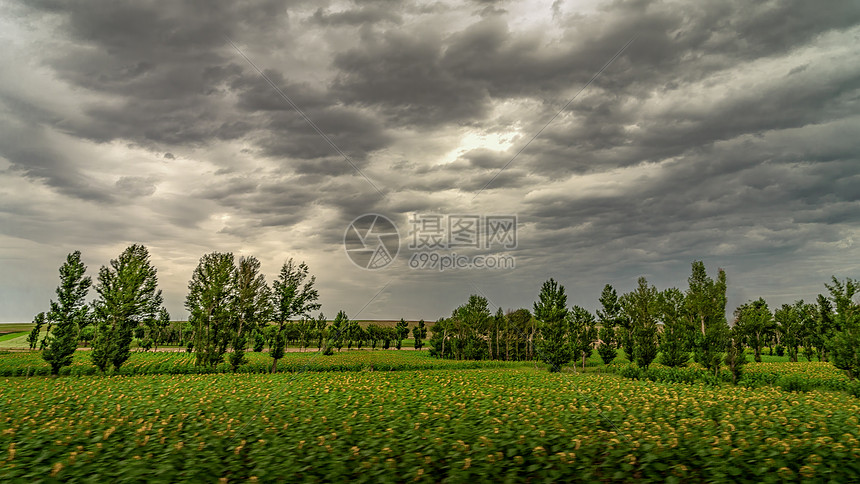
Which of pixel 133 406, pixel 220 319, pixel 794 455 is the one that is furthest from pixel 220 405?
pixel 220 319

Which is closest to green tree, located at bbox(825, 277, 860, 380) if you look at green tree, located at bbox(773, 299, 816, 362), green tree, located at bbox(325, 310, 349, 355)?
green tree, located at bbox(773, 299, 816, 362)

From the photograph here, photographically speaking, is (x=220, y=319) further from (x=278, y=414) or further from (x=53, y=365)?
A: (x=278, y=414)

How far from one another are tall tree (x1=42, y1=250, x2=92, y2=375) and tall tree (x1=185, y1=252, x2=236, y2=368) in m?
8.31

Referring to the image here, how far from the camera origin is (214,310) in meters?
35.2

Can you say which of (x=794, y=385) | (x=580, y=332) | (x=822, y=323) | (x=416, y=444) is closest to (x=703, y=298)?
(x=822, y=323)

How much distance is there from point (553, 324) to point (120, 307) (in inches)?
1527

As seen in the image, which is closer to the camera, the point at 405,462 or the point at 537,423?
the point at 405,462

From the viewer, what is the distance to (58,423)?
948 centimetres

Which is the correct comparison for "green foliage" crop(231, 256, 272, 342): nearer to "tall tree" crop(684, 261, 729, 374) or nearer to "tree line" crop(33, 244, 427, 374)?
"tree line" crop(33, 244, 427, 374)

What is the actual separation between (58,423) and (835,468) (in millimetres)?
15861

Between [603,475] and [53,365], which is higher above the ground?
[603,475]

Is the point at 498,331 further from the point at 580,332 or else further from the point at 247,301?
the point at 247,301

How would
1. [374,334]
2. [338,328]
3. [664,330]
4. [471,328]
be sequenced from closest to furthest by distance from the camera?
[664,330]
[471,328]
[338,328]
[374,334]

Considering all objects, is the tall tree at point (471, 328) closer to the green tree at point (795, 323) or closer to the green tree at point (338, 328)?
the green tree at point (338, 328)
